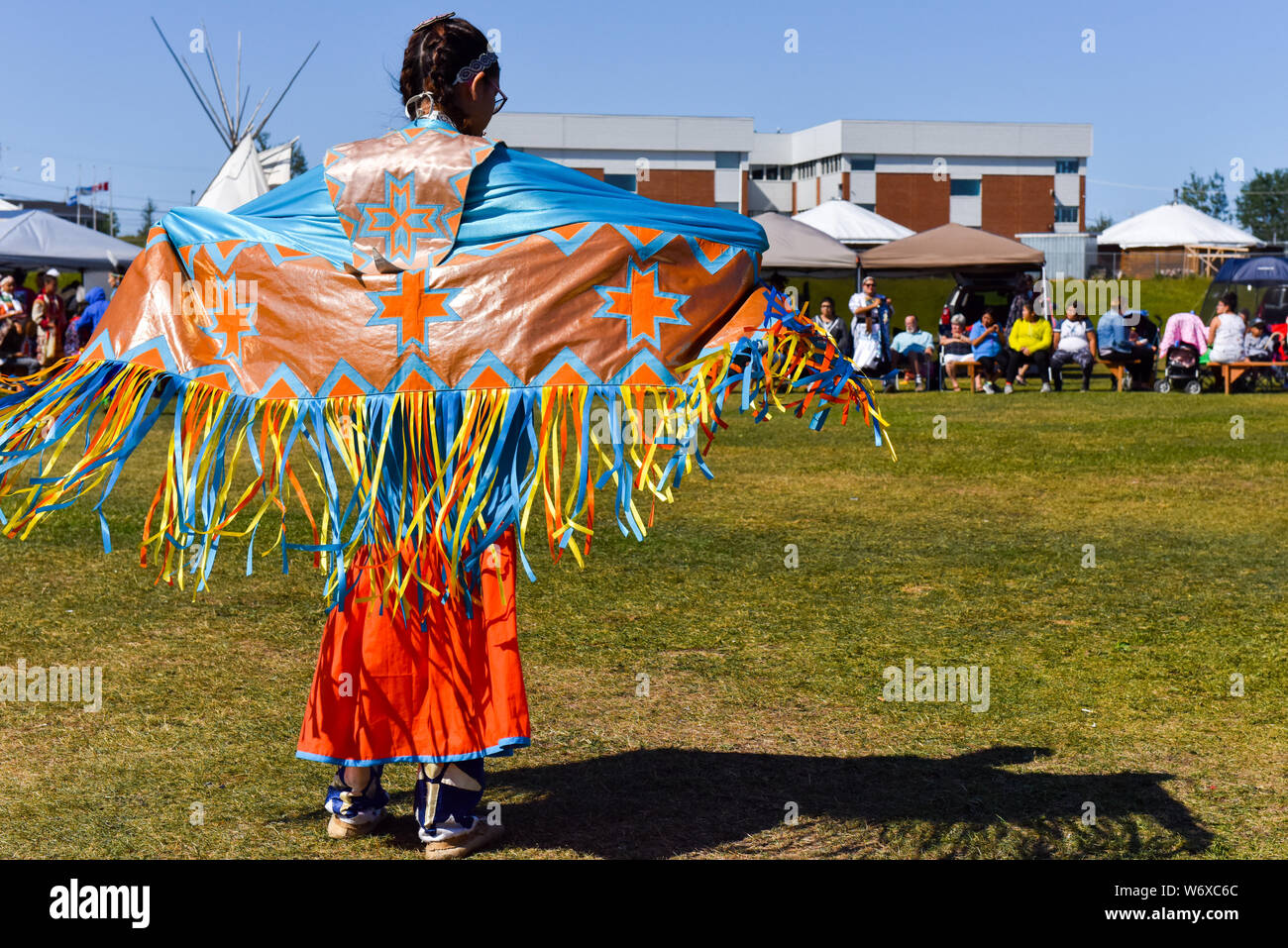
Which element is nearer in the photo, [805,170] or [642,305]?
[642,305]

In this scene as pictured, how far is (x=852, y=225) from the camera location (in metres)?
28.3

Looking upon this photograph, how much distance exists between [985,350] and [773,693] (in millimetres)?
15573

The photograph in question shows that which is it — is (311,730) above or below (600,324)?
below

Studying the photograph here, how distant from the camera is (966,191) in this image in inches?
2972

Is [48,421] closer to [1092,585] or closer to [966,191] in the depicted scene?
[1092,585]

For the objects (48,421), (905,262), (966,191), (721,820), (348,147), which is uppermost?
(966,191)

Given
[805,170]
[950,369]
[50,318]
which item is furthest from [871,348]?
[805,170]

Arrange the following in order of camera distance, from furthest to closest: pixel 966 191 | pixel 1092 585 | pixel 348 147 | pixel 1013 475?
pixel 966 191 → pixel 1013 475 → pixel 1092 585 → pixel 348 147

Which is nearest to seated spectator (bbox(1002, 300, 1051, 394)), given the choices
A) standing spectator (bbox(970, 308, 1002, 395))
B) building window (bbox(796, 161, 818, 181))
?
standing spectator (bbox(970, 308, 1002, 395))

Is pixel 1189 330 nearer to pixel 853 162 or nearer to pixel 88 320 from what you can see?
pixel 88 320

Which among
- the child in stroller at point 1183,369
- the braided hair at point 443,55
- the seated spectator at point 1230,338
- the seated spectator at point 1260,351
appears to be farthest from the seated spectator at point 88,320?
the seated spectator at point 1260,351

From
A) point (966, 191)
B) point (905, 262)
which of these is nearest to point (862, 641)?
point (905, 262)

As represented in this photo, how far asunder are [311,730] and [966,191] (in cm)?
7590

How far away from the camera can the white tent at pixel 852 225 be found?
2800 centimetres
